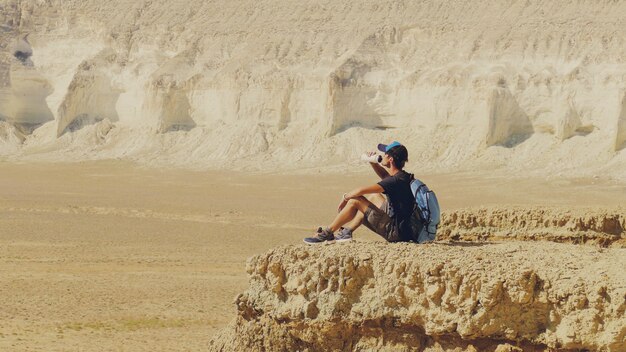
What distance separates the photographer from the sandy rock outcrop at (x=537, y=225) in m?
11.0

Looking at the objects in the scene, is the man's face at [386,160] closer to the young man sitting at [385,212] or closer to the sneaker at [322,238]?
the young man sitting at [385,212]

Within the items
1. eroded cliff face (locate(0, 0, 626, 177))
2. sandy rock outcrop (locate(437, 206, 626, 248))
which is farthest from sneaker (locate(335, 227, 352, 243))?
eroded cliff face (locate(0, 0, 626, 177))

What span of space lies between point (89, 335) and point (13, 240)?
946 cm

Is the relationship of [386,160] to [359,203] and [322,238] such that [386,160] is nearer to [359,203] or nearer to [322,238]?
[359,203]

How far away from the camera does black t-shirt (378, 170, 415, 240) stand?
7656 mm

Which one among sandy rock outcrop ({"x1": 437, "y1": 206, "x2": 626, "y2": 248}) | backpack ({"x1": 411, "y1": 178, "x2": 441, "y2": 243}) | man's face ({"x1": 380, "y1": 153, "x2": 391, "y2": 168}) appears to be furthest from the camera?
sandy rock outcrop ({"x1": 437, "y1": 206, "x2": 626, "y2": 248})

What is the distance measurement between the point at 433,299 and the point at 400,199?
1385 mm

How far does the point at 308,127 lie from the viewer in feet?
171

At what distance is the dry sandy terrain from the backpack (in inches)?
119

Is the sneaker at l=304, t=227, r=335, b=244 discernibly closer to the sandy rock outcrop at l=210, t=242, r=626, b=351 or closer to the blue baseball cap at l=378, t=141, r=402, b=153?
the sandy rock outcrop at l=210, t=242, r=626, b=351

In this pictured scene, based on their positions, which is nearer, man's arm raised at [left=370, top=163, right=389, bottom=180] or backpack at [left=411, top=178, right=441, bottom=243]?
backpack at [left=411, top=178, right=441, bottom=243]

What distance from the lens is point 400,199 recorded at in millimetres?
7688

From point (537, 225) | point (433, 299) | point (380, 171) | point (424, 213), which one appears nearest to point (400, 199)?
point (424, 213)

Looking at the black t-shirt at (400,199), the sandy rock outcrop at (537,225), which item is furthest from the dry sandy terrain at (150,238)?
the black t-shirt at (400,199)
